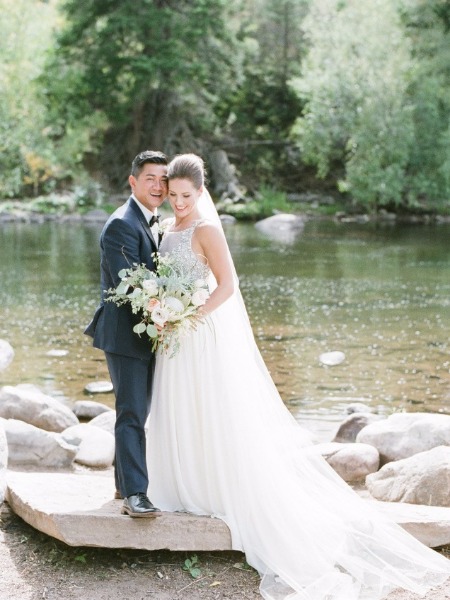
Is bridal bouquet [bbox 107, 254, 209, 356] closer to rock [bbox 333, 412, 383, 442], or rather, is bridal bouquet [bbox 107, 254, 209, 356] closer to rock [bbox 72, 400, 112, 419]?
rock [bbox 333, 412, 383, 442]

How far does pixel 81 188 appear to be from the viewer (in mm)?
37531

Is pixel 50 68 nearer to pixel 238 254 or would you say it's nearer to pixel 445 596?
pixel 238 254

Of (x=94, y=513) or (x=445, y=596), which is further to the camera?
(x=94, y=513)

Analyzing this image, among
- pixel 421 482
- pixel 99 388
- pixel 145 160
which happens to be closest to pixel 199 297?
pixel 145 160

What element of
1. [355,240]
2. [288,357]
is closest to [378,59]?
[355,240]

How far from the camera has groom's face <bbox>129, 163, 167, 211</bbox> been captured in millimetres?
4625

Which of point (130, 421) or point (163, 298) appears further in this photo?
point (130, 421)

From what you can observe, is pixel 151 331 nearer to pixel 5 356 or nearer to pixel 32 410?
pixel 32 410

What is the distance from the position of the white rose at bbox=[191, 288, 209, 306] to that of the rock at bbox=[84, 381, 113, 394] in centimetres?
589

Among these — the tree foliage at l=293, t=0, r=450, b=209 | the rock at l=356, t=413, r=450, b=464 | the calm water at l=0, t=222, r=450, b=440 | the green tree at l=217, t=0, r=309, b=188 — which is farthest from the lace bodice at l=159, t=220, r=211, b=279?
the green tree at l=217, t=0, r=309, b=188

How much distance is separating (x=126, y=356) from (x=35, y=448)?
271 cm

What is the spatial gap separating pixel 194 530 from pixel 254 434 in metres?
0.64

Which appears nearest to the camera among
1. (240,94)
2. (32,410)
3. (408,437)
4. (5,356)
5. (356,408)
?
(408,437)

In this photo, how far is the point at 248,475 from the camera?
4551mm
